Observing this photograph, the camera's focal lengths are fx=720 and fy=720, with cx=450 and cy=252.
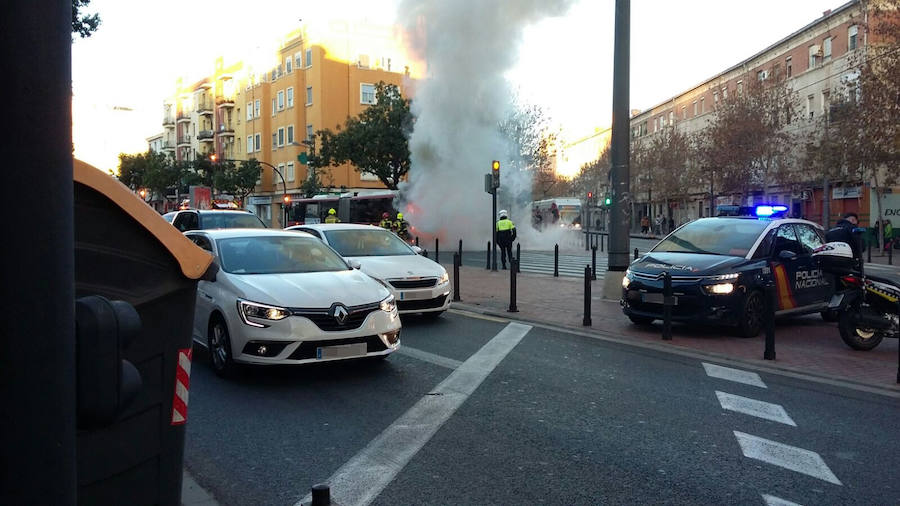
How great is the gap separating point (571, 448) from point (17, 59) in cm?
428

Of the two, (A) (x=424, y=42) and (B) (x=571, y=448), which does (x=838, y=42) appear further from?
(B) (x=571, y=448)

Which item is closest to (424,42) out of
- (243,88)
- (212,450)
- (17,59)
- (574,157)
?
(212,450)

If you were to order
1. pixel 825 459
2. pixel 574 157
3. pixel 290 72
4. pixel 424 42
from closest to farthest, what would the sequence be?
pixel 825 459
pixel 424 42
pixel 290 72
pixel 574 157

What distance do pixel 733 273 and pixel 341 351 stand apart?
543cm

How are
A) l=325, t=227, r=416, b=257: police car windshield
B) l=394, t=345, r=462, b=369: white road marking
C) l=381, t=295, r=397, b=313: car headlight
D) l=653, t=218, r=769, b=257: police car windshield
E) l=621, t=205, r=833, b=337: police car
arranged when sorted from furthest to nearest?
l=325, t=227, r=416, b=257: police car windshield, l=653, t=218, r=769, b=257: police car windshield, l=621, t=205, r=833, b=337: police car, l=394, t=345, r=462, b=369: white road marking, l=381, t=295, r=397, b=313: car headlight

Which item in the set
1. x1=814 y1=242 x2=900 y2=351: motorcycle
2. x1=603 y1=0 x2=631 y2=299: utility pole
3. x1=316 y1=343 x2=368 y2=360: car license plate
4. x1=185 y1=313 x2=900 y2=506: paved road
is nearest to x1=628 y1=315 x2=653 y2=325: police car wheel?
x1=185 y1=313 x2=900 y2=506: paved road

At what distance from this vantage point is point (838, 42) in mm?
39531

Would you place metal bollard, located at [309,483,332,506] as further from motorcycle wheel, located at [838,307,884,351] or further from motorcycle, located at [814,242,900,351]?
motorcycle wheel, located at [838,307,884,351]

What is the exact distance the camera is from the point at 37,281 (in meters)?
1.49

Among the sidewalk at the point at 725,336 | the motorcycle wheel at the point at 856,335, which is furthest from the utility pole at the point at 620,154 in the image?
the motorcycle wheel at the point at 856,335

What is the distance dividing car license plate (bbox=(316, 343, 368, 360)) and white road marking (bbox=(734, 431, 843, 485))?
3335 mm

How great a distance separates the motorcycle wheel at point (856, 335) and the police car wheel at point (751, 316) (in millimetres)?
1059

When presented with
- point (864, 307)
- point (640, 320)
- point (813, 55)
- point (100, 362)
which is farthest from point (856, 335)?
point (813, 55)

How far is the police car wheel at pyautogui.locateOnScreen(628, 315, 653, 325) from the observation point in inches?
398
